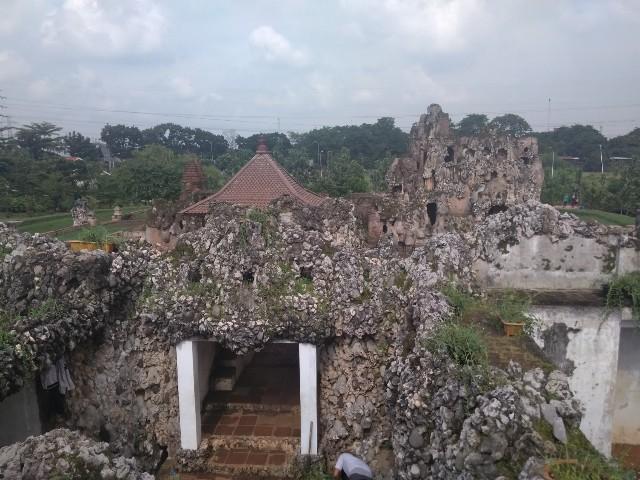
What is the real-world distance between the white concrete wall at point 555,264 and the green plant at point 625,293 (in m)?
0.56

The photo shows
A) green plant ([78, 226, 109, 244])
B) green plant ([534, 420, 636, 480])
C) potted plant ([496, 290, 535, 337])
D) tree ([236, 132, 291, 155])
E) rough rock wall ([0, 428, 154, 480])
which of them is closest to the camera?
green plant ([534, 420, 636, 480])

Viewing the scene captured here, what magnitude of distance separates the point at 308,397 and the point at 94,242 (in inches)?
174

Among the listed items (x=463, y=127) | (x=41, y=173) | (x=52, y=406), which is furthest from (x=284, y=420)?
(x=463, y=127)

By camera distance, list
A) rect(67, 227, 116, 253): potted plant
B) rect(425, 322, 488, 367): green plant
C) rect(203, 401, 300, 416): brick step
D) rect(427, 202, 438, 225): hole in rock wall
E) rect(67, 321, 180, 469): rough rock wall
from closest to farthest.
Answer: rect(425, 322, 488, 367): green plant → rect(67, 321, 180, 469): rough rock wall → rect(67, 227, 116, 253): potted plant → rect(203, 401, 300, 416): brick step → rect(427, 202, 438, 225): hole in rock wall

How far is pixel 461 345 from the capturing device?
525 cm

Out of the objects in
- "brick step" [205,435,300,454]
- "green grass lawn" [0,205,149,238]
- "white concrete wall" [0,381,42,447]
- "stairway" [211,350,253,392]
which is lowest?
"brick step" [205,435,300,454]

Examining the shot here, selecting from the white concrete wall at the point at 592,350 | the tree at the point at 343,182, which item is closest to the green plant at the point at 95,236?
the white concrete wall at the point at 592,350

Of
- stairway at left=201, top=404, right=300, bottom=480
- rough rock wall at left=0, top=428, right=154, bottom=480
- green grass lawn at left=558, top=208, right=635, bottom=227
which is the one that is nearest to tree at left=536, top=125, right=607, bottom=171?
green grass lawn at left=558, top=208, right=635, bottom=227

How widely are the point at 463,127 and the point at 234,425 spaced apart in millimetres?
81398

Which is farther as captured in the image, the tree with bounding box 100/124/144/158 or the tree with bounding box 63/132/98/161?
the tree with bounding box 100/124/144/158

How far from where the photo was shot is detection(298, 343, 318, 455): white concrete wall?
296 inches

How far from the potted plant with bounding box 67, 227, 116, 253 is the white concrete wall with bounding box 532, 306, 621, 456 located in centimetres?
682

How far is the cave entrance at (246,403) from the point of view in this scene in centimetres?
763

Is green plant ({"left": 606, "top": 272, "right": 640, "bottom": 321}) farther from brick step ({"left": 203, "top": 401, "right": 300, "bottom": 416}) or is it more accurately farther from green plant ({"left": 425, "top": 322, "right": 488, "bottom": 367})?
brick step ({"left": 203, "top": 401, "right": 300, "bottom": 416})
